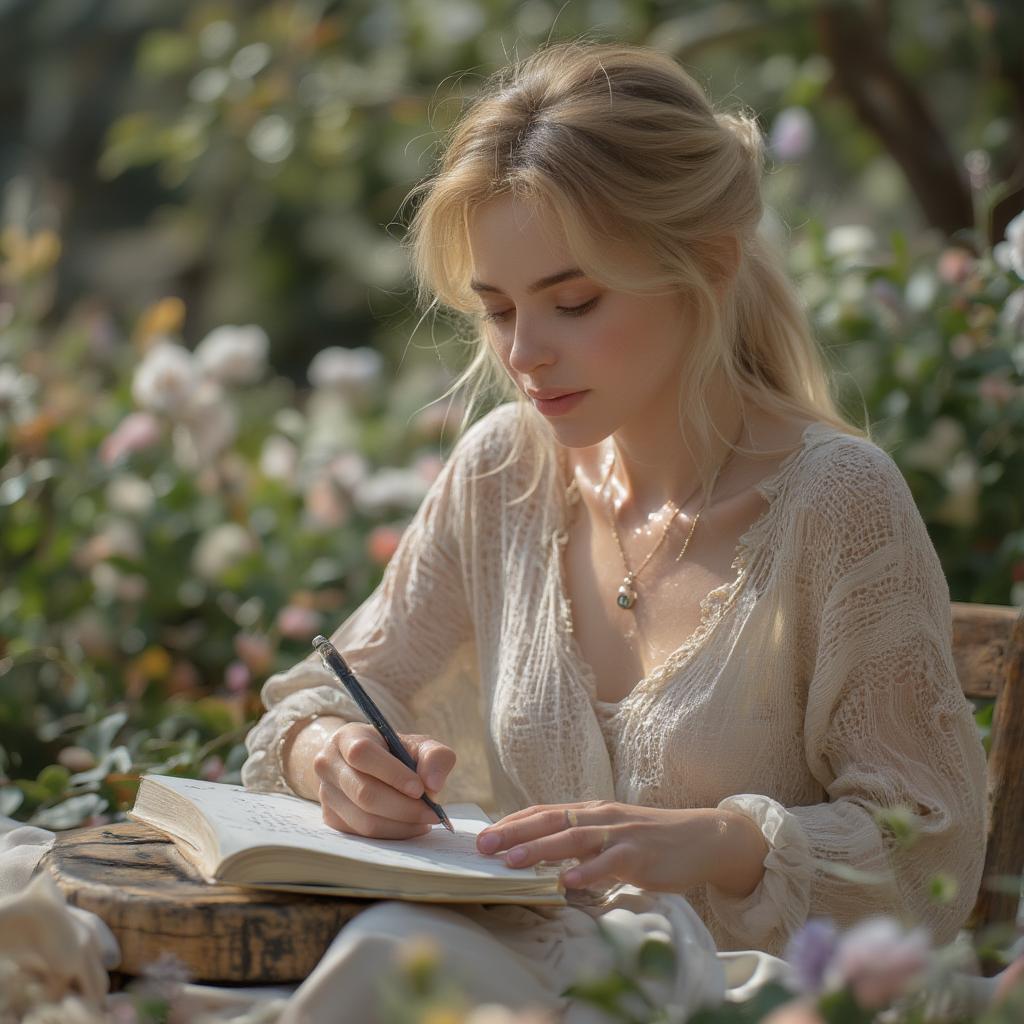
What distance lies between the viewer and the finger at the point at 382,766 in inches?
68.2

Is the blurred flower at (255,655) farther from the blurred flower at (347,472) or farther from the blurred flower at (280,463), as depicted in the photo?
the blurred flower at (280,463)

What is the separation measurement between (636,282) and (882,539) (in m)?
0.45

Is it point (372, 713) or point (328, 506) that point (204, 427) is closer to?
point (328, 506)

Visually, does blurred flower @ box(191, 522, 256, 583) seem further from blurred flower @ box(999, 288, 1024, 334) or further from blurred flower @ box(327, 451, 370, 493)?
blurred flower @ box(999, 288, 1024, 334)

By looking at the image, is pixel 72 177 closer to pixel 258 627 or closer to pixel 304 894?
pixel 258 627

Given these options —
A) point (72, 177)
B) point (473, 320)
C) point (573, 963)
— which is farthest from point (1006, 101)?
point (72, 177)

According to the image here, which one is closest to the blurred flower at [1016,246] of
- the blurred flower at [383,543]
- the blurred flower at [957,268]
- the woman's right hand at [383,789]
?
the blurred flower at [957,268]

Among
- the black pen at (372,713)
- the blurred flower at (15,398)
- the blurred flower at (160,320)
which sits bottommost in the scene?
the black pen at (372,713)

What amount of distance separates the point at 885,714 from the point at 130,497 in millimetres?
2227

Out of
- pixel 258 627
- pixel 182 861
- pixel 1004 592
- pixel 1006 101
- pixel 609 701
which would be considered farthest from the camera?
pixel 1006 101

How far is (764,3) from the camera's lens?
4.40 meters

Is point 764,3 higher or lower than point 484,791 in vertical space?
higher

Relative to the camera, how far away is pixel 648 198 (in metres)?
1.97

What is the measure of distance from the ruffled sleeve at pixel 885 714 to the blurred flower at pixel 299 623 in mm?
1411
